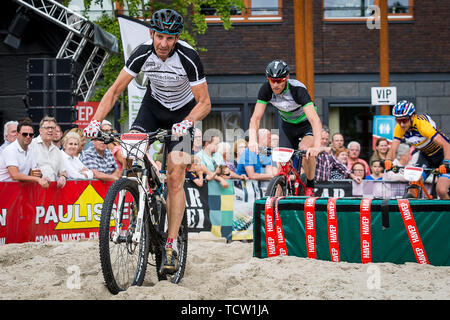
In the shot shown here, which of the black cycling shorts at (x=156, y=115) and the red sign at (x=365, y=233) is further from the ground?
the black cycling shorts at (x=156, y=115)

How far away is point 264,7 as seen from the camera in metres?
19.6

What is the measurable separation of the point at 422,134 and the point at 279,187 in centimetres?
308

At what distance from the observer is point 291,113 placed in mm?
8133

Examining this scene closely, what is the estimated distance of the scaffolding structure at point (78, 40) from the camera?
1506 centimetres

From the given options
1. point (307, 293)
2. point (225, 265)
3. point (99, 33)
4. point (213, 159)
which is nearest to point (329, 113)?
point (99, 33)

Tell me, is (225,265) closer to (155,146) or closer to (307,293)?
(307,293)

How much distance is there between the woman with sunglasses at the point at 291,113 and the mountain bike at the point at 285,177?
0.15m

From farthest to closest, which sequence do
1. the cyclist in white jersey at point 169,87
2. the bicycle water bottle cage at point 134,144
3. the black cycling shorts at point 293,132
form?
the black cycling shorts at point 293,132 → the cyclist in white jersey at point 169,87 → the bicycle water bottle cage at point 134,144

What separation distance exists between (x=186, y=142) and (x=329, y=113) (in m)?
14.6

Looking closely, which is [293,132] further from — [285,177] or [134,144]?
[134,144]

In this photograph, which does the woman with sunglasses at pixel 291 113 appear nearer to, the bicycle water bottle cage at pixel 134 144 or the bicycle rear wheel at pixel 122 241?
the bicycle water bottle cage at pixel 134 144

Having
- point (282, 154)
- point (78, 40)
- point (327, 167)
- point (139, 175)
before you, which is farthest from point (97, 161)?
point (78, 40)

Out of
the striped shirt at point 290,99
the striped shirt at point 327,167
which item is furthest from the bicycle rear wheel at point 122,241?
the striped shirt at point 327,167

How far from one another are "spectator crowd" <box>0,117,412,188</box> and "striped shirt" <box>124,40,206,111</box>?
2964mm
